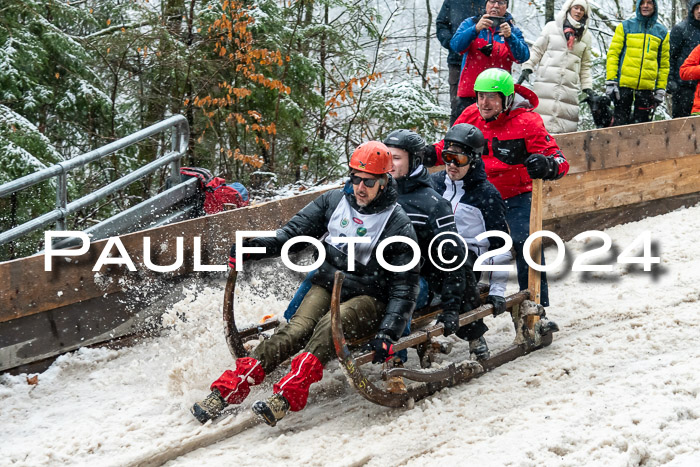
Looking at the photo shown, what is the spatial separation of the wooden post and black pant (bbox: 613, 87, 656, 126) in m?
4.39

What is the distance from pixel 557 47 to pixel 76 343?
19.6 ft

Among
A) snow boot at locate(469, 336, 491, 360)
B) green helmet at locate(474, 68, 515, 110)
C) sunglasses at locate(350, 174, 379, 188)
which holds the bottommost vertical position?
snow boot at locate(469, 336, 491, 360)

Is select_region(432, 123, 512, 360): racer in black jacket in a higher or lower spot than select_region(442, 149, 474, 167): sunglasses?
lower

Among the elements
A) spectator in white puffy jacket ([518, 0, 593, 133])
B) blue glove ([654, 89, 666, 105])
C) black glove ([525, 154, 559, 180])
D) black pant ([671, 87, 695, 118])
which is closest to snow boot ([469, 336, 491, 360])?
black glove ([525, 154, 559, 180])

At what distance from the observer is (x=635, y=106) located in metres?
9.04

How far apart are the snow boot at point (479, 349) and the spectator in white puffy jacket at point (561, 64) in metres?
4.07

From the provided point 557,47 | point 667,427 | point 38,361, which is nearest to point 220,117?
point 557,47

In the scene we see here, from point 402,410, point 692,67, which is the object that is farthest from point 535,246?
point 692,67

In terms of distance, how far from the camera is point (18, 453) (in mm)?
4047

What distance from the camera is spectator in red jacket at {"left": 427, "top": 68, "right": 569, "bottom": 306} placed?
5184 millimetres

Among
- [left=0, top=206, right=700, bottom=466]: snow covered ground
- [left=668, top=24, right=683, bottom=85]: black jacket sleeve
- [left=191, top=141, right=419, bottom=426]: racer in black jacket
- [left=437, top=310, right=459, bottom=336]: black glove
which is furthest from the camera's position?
[left=668, top=24, right=683, bottom=85]: black jacket sleeve

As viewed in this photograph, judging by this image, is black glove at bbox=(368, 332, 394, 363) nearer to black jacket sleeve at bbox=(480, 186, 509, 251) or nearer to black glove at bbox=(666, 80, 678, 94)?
black jacket sleeve at bbox=(480, 186, 509, 251)

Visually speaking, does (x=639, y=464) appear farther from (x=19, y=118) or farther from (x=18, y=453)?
(x=19, y=118)

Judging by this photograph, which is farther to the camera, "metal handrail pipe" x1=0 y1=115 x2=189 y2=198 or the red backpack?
the red backpack
